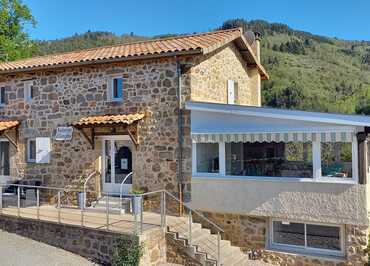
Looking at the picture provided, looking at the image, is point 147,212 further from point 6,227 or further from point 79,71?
point 79,71

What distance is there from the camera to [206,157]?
19.5 metres

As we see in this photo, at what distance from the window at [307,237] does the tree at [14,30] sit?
38700 millimetres

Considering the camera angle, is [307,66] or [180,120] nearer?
[180,120]

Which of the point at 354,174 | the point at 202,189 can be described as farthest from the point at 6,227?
the point at 354,174

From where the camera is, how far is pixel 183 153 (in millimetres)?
19547

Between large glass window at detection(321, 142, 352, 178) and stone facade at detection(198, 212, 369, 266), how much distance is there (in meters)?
2.27

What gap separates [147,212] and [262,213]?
6.12 metres

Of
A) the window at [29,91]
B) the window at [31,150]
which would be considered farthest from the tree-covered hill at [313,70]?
the window at [31,150]

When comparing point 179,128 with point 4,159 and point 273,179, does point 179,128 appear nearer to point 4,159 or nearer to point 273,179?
point 273,179

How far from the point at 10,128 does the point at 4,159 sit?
9.54 feet

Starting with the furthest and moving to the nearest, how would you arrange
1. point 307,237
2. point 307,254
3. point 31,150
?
point 31,150 → point 307,237 → point 307,254

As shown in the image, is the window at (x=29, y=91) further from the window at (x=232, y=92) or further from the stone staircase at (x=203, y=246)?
the stone staircase at (x=203, y=246)

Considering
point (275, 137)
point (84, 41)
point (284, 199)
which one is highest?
point (84, 41)

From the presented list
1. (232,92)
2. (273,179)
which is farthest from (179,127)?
(232,92)
